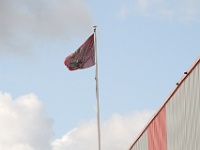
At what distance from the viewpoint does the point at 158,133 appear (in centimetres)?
3148

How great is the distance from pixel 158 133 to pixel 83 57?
10.4 meters

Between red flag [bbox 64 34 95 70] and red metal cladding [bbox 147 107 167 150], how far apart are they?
769cm

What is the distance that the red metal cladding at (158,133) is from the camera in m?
30.1

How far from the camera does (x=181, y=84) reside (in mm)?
26719

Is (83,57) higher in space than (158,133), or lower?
higher

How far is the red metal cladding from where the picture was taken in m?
30.1

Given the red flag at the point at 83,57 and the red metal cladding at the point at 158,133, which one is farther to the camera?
the red flag at the point at 83,57

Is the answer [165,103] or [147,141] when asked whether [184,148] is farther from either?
[147,141]

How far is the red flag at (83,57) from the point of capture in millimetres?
40375

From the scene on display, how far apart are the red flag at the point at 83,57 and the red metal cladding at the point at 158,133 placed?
7685 millimetres

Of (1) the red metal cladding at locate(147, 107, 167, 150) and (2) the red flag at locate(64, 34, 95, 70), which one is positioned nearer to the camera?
(1) the red metal cladding at locate(147, 107, 167, 150)

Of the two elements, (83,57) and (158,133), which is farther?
(83,57)

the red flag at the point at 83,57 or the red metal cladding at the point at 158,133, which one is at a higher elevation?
the red flag at the point at 83,57

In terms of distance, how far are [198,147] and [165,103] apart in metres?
5.33
